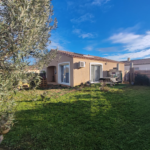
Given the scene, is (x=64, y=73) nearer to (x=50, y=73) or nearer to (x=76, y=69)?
(x=76, y=69)

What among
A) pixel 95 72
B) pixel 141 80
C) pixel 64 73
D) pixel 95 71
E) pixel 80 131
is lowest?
pixel 80 131

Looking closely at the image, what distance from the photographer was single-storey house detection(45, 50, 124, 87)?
39.0 feet

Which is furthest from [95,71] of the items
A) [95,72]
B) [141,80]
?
[141,80]

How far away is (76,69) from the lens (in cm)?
1197

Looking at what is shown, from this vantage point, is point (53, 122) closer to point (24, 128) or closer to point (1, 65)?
point (24, 128)

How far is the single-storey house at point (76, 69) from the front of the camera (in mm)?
11883

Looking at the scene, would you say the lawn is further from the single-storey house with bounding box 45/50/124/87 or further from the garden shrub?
the garden shrub

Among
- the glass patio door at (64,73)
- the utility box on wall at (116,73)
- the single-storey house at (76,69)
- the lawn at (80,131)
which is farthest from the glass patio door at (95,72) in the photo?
the lawn at (80,131)

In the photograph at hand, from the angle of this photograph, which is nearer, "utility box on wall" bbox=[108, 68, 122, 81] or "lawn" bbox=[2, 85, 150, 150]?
"lawn" bbox=[2, 85, 150, 150]

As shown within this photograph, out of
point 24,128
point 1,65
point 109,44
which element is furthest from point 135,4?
point 24,128

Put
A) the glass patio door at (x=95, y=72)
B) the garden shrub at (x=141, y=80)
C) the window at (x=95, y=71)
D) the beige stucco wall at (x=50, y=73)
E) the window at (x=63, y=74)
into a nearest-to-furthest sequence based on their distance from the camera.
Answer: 1. the garden shrub at (x=141, y=80)
2. the window at (x=63, y=74)
3. the window at (x=95, y=71)
4. the glass patio door at (x=95, y=72)
5. the beige stucco wall at (x=50, y=73)

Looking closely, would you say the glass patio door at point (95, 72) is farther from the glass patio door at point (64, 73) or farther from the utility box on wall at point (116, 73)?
the glass patio door at point (64, 73)

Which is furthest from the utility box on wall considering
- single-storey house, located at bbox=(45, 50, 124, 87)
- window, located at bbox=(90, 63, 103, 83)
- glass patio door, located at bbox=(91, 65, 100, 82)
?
glass patio door, located at bbox=(91, 65, 100, 82)

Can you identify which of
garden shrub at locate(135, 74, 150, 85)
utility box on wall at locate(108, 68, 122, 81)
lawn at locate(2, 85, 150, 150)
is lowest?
lawn at locate(2, 85, 150, 150)
